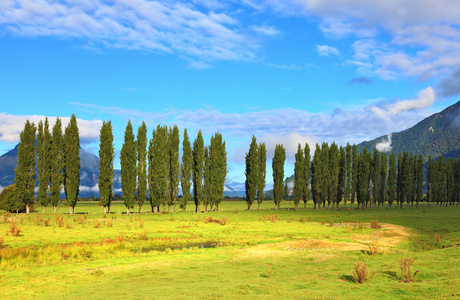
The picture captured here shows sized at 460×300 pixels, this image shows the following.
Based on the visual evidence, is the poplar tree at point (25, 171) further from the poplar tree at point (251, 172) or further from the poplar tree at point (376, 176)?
the poplar tree at point (376, 176)

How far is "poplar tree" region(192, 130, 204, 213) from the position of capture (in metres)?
78.1

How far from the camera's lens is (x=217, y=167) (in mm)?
80812

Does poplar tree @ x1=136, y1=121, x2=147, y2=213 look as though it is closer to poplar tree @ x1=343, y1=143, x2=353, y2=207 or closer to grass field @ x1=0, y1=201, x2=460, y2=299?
grass field @ x1=0, y1=201, x2=460, y2=299

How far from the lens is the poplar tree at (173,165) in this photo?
246ft

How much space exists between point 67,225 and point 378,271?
111ft

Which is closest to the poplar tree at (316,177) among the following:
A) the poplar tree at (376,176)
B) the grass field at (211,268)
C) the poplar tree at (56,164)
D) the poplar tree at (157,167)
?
the poplar tree at (376,176)

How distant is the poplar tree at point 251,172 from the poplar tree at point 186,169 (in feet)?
Result: 53.1

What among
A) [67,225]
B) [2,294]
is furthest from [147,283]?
[67,225]

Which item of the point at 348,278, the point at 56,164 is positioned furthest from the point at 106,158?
the point at 348,278

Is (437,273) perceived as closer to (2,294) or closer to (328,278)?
(328,278)

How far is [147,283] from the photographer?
654 inches

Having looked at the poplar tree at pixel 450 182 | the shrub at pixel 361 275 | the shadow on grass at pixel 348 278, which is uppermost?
the poplar tree at pixel 450 182

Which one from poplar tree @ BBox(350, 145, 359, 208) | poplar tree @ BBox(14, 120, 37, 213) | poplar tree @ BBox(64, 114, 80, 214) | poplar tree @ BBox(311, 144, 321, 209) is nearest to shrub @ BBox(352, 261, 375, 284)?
poplar tree @ BBox(64, 114, 80, 214)

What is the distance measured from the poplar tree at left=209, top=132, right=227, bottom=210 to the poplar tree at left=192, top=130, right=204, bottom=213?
2.32 meters
